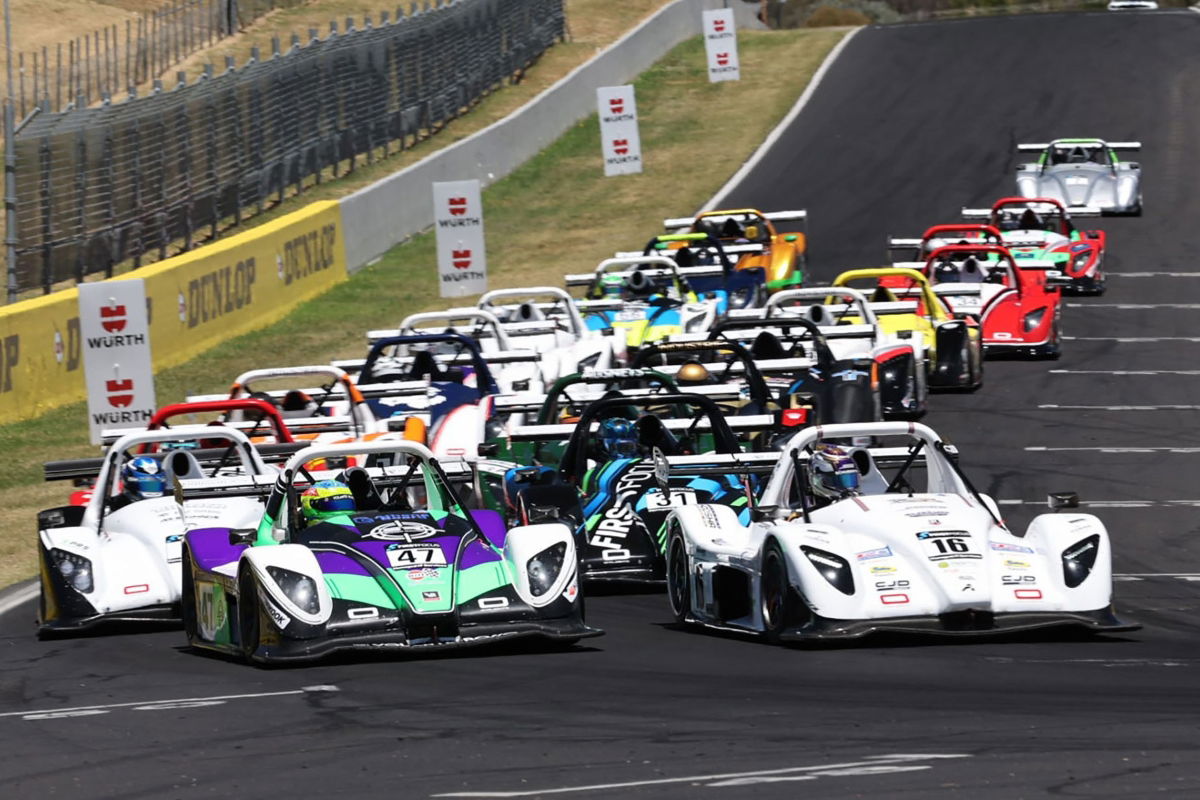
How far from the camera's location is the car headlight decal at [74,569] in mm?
12961

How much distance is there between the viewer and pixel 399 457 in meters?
17.4

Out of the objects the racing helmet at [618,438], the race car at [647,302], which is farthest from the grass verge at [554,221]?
the racing helmet at [618,438]

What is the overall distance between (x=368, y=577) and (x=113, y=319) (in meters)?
6.80

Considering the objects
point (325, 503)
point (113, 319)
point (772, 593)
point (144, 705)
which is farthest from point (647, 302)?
point (144, 705)

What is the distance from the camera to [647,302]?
25703mm

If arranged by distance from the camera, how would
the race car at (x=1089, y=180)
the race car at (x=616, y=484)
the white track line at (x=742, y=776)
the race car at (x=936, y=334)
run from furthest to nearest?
the race car at (x=1089, y=180) → the race car at (x=936, y=334) → the race car at (x=616, y=484) → the white track line at (x=742, y=776)

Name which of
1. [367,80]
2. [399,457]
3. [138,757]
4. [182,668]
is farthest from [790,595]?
[367,80]

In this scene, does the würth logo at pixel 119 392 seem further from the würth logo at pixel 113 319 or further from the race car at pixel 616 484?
the race car at pixel 616 484

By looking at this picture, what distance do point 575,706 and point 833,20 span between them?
6207 centimetres

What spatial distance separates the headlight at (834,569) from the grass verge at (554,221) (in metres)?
7.30

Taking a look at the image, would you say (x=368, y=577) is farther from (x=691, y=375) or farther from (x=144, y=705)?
(x=691, y=375)

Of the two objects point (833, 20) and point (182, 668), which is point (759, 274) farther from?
point (833, 20)

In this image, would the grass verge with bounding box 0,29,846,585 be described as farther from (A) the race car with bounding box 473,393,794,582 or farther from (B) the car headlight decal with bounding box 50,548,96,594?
(A) the race car with bounding box 473,393,794,582

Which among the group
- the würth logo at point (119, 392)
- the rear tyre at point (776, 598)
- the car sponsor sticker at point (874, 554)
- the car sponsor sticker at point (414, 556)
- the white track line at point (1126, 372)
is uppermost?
the würth logo at point (119, 392)
